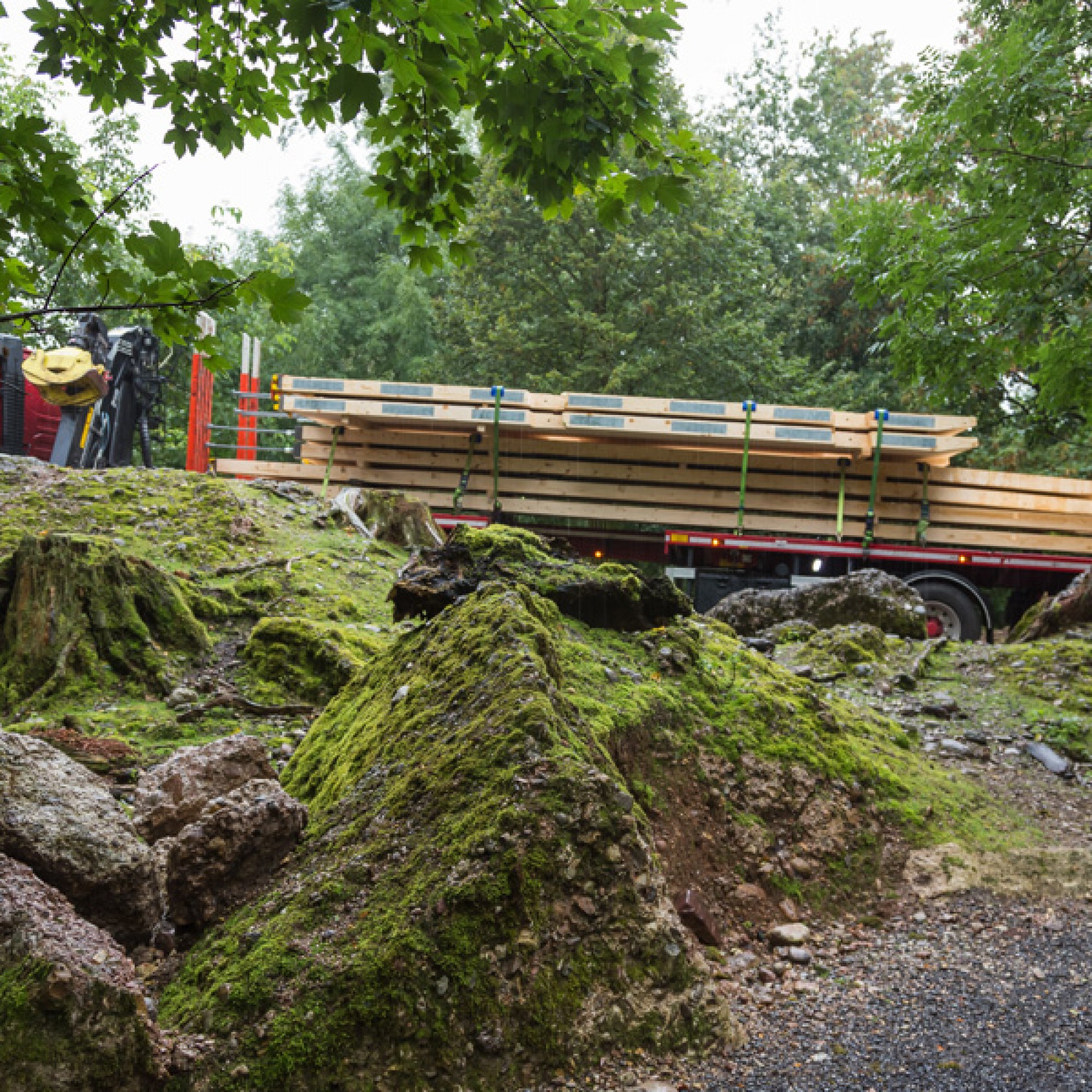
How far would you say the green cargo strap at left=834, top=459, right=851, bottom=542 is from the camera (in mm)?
11570

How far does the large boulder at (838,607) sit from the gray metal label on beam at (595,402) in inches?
109

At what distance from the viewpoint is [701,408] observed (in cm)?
1137

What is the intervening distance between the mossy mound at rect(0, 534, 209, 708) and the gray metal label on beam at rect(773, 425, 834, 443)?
792 centimetres

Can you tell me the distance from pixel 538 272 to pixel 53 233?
18863 millimetres

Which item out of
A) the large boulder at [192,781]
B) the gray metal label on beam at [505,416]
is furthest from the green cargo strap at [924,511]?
the large boulder at [192,781]

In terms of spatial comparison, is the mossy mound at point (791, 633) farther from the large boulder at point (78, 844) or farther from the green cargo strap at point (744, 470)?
the large boulder at point (78, 844)

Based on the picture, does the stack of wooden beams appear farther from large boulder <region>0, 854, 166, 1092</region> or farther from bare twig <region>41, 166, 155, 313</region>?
large boulder <region>0, 854, 166, 1092</region>

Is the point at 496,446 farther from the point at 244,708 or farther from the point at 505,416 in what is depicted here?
the point at 244,708

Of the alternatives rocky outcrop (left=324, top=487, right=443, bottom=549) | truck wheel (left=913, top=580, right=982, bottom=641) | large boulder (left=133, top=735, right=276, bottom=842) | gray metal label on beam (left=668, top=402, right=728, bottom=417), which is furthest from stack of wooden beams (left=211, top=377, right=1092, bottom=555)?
large boulder (left=133, top=735, right=276, bottom=842)

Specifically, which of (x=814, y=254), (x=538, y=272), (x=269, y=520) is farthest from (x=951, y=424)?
(x=814, y=254)

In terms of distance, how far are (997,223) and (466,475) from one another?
263 inches

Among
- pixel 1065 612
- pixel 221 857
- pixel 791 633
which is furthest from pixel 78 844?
pixel 1065 612

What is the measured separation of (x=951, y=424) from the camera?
10953 mm

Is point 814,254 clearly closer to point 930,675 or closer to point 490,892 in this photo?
point 930,675
